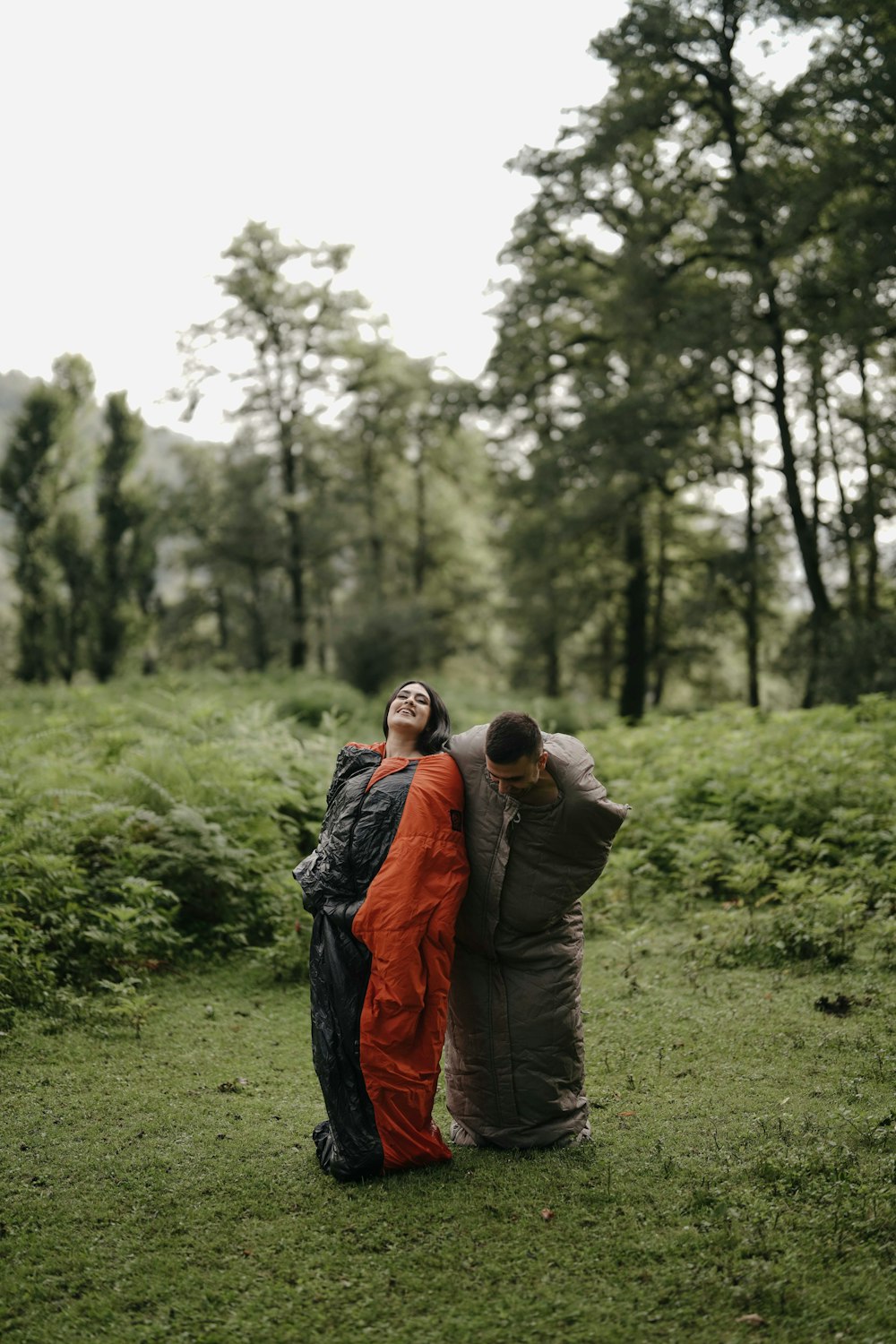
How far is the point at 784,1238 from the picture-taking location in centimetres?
345

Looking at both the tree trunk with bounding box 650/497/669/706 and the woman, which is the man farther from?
the tree trunk with bounding box 650/497/669/706

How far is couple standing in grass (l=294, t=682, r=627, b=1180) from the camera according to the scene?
4.03 meters

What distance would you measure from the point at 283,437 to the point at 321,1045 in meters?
27.2

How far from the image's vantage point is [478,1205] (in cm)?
381

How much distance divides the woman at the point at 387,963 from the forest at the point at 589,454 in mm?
11663

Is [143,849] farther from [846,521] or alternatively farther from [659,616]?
[659,616]

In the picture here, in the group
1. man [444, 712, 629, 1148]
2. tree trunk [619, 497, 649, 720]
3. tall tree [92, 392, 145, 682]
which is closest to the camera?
man [444, 712, 629, 1148]

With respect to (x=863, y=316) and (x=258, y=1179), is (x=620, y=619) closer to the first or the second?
(x=863, y=316)

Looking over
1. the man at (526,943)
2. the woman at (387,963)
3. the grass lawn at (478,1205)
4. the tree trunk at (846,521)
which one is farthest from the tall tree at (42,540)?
the man at (526,943)

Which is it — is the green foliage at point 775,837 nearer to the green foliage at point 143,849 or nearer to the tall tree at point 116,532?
the green foliage at point 143,849

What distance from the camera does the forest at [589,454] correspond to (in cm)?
1595

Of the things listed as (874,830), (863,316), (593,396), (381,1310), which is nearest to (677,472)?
(593,396)

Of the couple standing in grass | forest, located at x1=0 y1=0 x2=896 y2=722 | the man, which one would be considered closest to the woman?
the couple standing in grass

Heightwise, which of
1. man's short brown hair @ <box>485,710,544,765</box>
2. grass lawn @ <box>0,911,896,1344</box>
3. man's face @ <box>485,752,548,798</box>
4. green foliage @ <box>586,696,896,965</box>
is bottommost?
grass lawn @ <box>0,911,896,1344</box>
